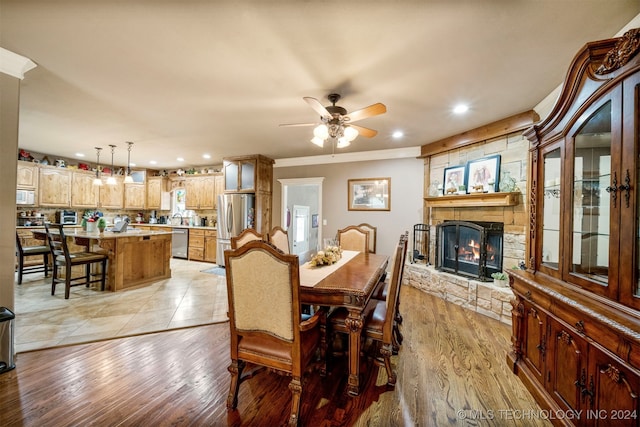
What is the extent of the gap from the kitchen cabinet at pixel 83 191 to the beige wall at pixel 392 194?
16.7 ft

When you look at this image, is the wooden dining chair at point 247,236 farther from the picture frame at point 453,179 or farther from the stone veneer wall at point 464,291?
the picture frame at point 453,179

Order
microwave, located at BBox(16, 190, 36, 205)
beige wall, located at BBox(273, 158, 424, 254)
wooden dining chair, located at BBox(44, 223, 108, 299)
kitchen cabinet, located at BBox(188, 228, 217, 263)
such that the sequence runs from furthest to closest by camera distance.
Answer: kitchen cabinet, located at BBox(188, 228, 217, 263) < microwave, located at BBox(16, 190, 36, 205) < beige wall, located at BBox(273, 158, 424, 254) < wooden dining chair, located at BBox(44, 223, 108, 299)

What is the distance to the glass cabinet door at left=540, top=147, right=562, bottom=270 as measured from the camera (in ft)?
5.70

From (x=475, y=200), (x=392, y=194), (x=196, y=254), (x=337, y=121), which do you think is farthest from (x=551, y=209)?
(x=196, y=254)

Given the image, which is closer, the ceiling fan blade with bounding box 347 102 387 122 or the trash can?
the trash can

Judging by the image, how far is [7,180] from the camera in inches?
76.4

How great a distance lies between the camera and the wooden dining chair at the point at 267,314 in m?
1.45

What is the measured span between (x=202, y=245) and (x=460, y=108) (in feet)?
20.3

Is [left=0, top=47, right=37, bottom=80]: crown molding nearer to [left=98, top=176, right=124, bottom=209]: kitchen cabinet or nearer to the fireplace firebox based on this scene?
the fireplace firebox

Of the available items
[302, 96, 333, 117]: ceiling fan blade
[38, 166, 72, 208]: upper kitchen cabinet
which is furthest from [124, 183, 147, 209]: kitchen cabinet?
[302, 96, 333, 117]: ceiling fan blade

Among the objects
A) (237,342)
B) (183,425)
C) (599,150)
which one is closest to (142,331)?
(183,425)

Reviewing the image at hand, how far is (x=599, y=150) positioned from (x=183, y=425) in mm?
2913

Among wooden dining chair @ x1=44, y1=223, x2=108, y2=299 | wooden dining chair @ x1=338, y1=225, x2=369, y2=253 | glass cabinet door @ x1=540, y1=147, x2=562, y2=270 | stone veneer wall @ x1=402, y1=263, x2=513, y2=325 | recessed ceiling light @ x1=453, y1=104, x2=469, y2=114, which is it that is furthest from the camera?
wooden dining chair @ x1=338, y1=225, x2=369, y2=253

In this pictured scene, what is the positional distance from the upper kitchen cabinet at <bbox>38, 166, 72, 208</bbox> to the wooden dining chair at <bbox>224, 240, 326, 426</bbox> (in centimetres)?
684
